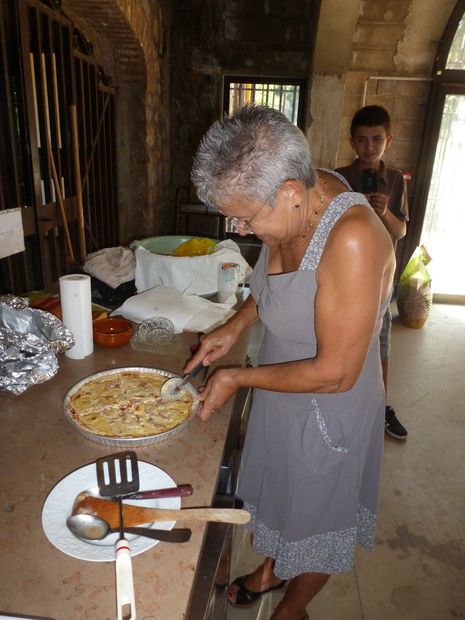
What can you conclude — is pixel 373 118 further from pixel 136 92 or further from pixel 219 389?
pixel 136 92

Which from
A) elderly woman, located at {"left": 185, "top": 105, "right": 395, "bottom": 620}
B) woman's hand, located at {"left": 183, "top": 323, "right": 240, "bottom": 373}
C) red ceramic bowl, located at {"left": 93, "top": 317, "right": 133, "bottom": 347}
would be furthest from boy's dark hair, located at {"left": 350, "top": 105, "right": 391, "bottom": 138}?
red ceramic bowl, located at {"left": 93, "top": 317, "right": 133, "bottom": 347}

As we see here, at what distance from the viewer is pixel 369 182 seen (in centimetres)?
221

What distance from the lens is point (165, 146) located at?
15.3ft

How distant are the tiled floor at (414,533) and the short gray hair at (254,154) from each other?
4.64 ft

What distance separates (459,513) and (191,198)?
4.09 meters

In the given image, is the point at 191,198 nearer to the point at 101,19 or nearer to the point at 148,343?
the point at 101,19

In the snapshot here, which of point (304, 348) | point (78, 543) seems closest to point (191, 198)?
point (304, 348)

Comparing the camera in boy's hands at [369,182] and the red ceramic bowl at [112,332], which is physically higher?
the camera in boy's hands at [369,182]

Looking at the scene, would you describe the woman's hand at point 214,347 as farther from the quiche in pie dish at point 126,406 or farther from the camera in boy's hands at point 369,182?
the camera in boy's hands at point 369,182

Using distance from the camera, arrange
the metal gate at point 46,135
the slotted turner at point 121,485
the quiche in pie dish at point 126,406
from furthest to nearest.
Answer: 1. the metal gate at point 46,135
2. the quiche in pie dish at point 126,406
3. the slotted turner at point 121,485

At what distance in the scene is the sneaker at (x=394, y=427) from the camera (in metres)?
2.48

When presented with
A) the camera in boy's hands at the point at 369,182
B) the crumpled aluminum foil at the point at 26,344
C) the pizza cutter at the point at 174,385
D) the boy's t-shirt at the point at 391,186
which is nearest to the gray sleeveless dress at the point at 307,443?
the pizza cutter at the point at 174,385

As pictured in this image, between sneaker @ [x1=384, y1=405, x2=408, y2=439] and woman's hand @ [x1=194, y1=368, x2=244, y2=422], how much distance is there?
1740 millimetres

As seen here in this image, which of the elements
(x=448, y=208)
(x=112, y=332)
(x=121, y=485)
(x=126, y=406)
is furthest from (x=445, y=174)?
(x=121, y=485)
